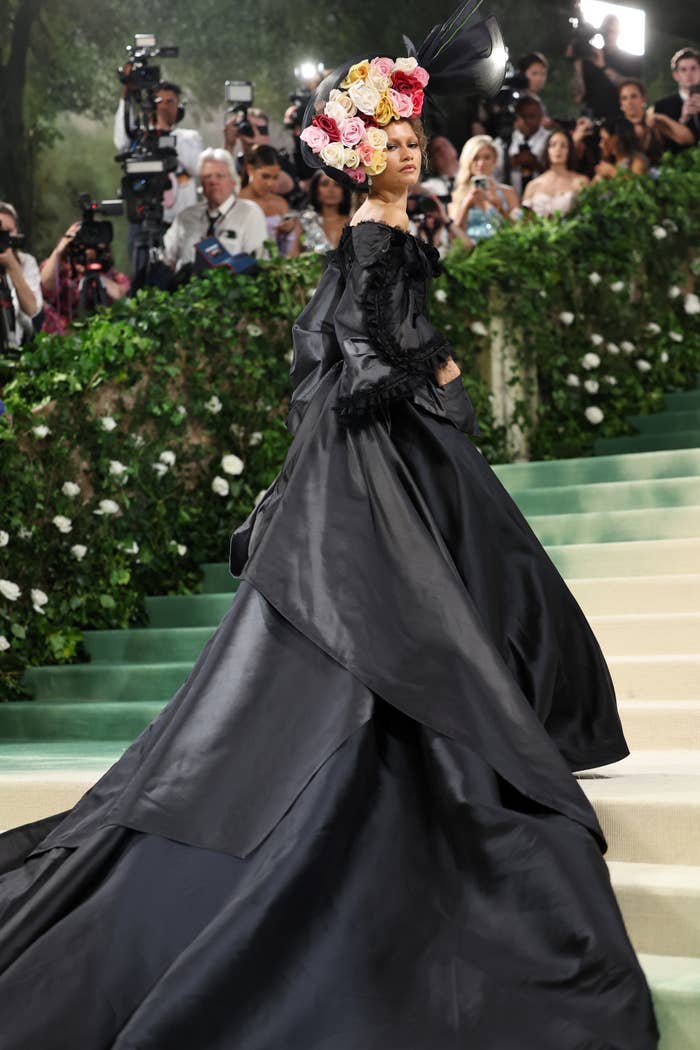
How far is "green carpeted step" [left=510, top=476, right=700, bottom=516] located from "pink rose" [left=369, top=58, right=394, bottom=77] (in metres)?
3.11

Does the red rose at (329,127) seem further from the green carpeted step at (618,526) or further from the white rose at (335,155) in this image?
the green carpeted step at (618,526)

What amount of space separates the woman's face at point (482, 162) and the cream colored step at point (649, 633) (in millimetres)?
3785

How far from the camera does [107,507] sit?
232 inches

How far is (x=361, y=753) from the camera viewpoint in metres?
2.84

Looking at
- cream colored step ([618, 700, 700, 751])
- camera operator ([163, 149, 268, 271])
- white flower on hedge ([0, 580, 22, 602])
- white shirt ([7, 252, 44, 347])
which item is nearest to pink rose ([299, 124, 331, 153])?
cream colored step ([618, 700, 700, 751])

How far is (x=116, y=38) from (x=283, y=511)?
27.3ft

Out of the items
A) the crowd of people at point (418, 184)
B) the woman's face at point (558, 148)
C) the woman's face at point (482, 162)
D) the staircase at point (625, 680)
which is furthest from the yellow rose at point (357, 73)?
the woman's face at point (558, 148)

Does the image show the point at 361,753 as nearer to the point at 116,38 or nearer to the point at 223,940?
the point at 223,940

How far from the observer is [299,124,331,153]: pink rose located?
3287 millimetres

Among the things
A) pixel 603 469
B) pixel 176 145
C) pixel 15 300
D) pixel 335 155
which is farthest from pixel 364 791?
pixel 176 145

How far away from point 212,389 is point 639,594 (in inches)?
85.7

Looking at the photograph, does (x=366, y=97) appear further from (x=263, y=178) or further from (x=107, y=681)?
(x=263, y=178)

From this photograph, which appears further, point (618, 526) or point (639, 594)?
point (618, 526)

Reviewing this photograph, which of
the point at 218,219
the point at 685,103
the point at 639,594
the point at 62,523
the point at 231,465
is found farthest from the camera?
the point at 685,103
